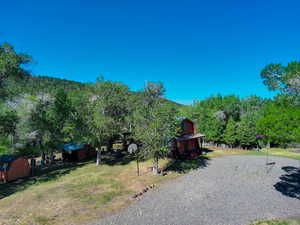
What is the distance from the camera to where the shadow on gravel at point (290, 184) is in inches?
460

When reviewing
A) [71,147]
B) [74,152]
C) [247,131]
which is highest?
[247,131]

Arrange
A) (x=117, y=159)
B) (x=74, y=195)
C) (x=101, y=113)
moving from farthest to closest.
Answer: (x=117, y=159) < (x=101, y=113) < (x=74, y=195)

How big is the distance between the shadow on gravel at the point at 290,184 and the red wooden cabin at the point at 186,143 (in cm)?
999

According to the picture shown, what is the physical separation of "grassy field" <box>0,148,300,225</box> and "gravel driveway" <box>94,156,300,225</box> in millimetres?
1310

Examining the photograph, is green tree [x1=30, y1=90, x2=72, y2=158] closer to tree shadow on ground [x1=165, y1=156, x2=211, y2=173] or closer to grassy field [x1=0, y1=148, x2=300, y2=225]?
grassy field [x1=0, y1=148, x2=300, y2=225]

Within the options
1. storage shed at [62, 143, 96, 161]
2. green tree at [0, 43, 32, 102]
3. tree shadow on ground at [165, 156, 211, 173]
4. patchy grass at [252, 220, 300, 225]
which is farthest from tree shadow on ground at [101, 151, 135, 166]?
patchy grass at [252, 220, 300, 225]

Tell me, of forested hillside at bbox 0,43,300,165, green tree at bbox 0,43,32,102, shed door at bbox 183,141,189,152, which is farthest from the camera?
shed door at bbox 183,141,189,152

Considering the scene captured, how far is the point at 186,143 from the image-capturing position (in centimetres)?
2512

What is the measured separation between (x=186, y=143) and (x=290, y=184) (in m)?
13.0

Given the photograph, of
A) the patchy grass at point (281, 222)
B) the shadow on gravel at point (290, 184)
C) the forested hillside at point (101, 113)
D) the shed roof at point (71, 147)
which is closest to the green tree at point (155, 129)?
the forested hillside at point (101, 113)

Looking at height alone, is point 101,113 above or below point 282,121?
above

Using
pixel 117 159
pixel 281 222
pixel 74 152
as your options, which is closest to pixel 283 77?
pixel 281 222

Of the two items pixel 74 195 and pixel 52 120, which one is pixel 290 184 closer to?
pixel 74 195

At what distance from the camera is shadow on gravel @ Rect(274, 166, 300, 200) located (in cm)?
1168
